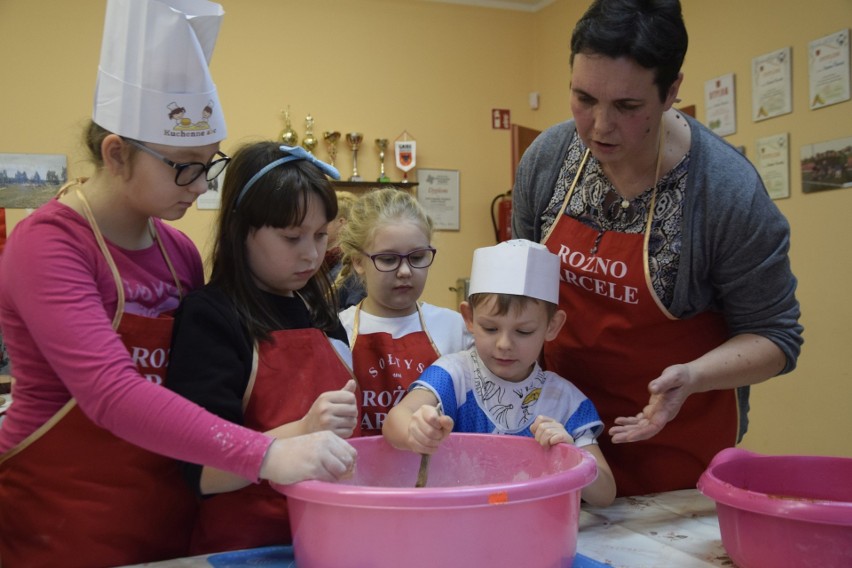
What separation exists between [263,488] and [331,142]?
4294 millimetres

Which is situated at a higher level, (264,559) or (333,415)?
(333,415)

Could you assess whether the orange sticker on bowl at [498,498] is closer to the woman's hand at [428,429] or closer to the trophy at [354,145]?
the woman's hand at [428,429]

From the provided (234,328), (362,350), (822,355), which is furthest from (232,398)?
(822,355)

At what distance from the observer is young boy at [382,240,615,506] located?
4.50 ft

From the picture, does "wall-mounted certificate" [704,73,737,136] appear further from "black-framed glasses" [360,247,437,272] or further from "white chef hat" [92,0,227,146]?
"white chef hat" [92,0,227,146]

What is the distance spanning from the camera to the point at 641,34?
4.25 ft

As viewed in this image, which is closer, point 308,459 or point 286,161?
point 308,459

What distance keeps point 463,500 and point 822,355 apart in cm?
321

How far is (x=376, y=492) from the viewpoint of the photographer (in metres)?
0.81

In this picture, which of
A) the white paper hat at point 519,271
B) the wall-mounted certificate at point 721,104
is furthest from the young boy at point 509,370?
the wall-mounted certificate at point 721,104

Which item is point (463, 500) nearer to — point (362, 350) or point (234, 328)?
point (234, 328)

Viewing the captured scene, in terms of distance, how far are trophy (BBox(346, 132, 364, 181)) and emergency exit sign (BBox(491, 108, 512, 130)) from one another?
1.05 metres

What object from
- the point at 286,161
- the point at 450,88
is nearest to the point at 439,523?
the point at 286,161

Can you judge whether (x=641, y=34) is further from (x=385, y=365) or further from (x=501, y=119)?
(x=501, y=119)
